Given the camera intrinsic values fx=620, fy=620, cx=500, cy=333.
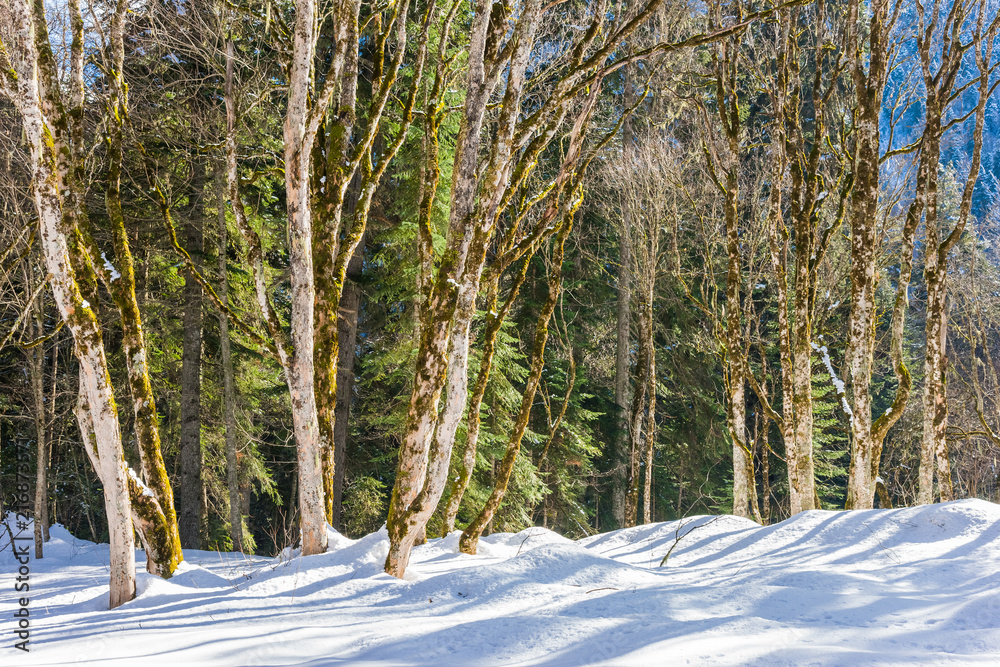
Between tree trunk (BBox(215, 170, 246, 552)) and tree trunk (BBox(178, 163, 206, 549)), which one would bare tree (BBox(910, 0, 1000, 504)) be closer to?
tree trunk (BBox(215, 170, 246, 552))

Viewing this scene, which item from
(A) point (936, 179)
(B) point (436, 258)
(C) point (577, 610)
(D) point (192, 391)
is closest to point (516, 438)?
(C) point (577, 610)

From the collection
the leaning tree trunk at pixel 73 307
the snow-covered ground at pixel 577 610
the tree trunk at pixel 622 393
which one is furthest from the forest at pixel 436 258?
the snow-covered ground at pixel 577 610

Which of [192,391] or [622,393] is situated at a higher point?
[622,393]

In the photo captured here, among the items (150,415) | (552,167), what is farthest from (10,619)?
(552,167)

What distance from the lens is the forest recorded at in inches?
202

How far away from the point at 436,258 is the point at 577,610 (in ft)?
29.9

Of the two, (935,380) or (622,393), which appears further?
(622,393)

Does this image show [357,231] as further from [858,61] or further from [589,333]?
[589,333]

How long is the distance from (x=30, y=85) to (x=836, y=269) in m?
15.3

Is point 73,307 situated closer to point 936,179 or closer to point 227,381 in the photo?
point 227,381

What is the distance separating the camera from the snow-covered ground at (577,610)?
115 inches

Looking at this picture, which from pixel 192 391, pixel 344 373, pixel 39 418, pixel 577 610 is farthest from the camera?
pixel 344 373

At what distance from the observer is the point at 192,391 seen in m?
11.3

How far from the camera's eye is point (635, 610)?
3.52 m
